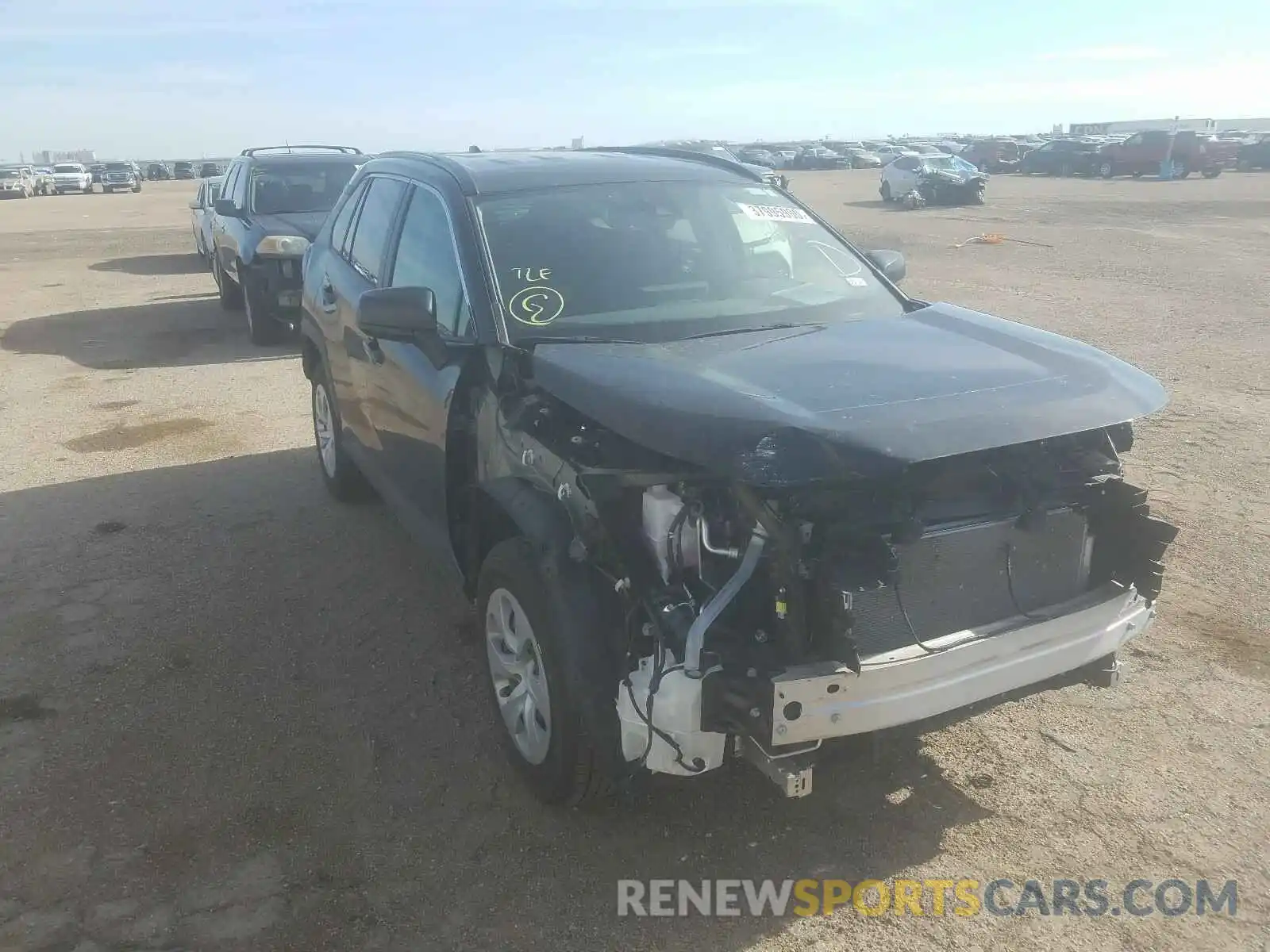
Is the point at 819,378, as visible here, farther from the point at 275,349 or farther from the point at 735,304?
the point at 275,349

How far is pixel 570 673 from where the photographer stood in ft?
9.78

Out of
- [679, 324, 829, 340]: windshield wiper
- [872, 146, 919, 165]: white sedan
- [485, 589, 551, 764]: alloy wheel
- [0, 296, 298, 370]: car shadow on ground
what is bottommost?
[0, 296, 298, 370]: car shadow on ground

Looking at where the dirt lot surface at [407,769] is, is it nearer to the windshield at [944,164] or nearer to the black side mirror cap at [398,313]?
the black side mirror cap at [398,313]

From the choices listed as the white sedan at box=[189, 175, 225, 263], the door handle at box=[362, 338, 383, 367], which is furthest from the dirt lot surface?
the white sedan at box=[189, 175, 225, 263]

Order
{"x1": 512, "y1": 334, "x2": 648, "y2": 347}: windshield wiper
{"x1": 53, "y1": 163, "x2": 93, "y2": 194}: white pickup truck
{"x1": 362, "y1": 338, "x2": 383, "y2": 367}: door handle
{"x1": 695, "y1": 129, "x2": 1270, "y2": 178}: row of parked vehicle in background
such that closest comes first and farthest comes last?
{"x1": 512, "y1": 334, "x2": 648, "y2": 347}: windshield wiper < {"x1": 362, "y1": 338, "x2": 383, "y2": 367}: door handle < {"x1": 695, "y1": 129, "x2": 1270, "y2": 178}: row of parked vehicle in background < {"x1": 53, "y1": 163, "x2": 93, "y2": 194}: white pickup truck

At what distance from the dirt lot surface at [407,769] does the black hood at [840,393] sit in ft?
2.83

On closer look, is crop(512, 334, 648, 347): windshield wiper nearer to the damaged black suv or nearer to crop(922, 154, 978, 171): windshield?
the damaged black suv

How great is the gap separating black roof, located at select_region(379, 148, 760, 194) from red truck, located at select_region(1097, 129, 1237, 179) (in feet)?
129

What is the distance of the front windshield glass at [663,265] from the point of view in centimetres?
382

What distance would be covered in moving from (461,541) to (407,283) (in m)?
1.20

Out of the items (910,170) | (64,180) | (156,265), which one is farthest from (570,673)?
(64,180)

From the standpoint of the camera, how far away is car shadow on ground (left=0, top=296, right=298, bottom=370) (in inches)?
428

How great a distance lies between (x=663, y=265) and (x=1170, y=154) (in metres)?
40.5

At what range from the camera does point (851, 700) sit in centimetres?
273
